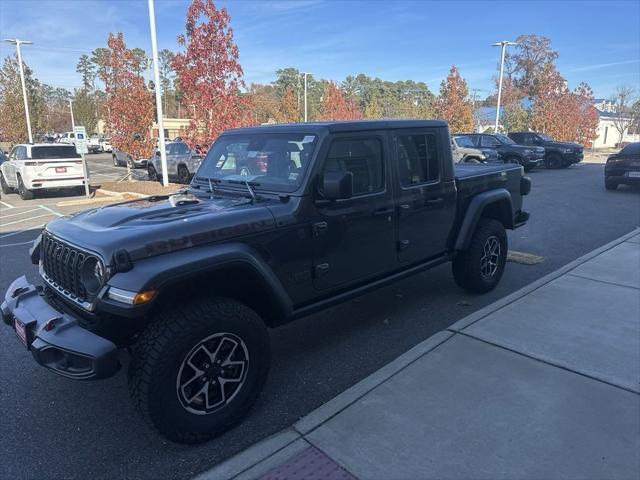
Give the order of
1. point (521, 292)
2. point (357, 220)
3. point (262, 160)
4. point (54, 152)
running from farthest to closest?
point (54, 152)
point (521, 292)
point (262, 160)
point (357, 220)

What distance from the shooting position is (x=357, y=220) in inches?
147

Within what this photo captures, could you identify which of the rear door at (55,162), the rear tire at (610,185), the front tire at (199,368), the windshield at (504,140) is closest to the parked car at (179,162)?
the rear door at (55,162)

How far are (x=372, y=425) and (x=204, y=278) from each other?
4.54 ft

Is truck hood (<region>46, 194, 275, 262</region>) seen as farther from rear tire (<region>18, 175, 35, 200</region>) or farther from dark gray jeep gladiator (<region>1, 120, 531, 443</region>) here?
rear tire (<region>18, 175, 35, 200</region>)

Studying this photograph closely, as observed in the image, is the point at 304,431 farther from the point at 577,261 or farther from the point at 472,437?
the point at 577,261

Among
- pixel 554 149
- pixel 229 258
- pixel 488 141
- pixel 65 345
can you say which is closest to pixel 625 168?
pixel 488 141

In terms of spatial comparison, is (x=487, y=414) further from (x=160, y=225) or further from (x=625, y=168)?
(x=625, y=168)

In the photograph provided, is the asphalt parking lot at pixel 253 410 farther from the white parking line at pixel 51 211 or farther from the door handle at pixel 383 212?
the white parking line at pixel 51 211

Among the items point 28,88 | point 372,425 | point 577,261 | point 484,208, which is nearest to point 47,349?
point 372,425

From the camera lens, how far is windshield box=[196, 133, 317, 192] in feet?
11.7

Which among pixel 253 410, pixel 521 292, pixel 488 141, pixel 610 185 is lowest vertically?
pixel 253 410

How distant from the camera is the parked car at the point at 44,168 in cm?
1368

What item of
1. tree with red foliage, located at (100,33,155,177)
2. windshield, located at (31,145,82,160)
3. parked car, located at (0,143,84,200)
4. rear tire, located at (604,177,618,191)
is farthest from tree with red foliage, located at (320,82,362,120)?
Answer: parked car, located at (0,143,84,200)

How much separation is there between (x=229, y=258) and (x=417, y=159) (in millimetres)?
2310
